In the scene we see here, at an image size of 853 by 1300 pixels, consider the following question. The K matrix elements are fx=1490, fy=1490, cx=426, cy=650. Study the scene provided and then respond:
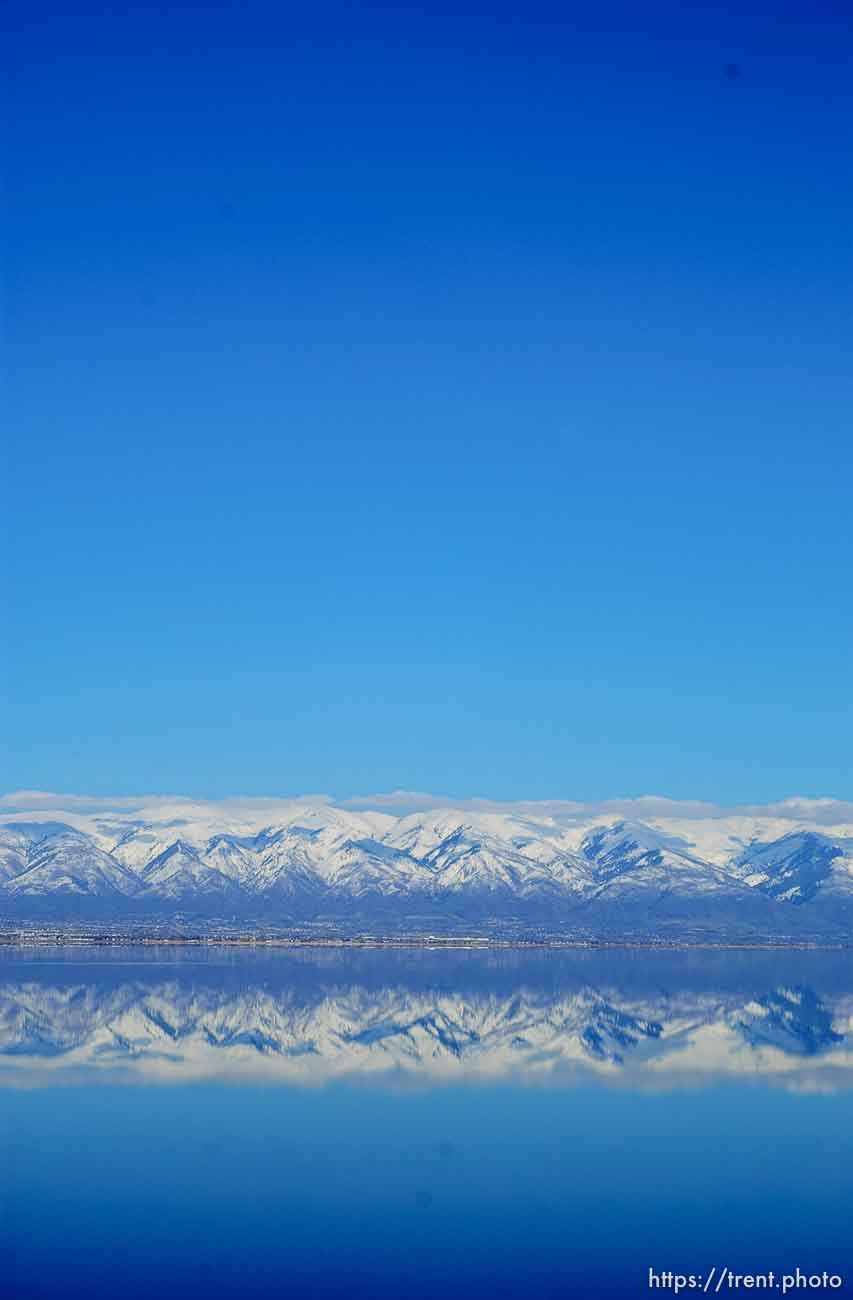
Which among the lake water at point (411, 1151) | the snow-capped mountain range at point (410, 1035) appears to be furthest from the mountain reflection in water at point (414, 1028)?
the lake water at point (411, 1151)

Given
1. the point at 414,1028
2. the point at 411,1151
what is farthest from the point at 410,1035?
the point at 411,1151

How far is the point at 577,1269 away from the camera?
102 feet

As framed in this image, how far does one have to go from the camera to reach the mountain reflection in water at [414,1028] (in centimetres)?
6166

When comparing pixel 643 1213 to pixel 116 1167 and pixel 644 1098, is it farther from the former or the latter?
pixel 644 1098

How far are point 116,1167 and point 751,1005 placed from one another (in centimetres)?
7464

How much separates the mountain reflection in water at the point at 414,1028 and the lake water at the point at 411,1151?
1.13ft

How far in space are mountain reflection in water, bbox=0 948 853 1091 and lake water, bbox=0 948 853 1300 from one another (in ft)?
1.13

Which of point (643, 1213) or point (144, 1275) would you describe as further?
point (643, 1213)

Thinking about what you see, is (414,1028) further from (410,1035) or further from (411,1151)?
(411,1151)

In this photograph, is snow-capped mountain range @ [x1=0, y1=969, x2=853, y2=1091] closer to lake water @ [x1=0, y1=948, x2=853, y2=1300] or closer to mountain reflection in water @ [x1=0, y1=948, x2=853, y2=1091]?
mountain reflection in water @ [x1=0, y1=948, x2=853, y2=1091]

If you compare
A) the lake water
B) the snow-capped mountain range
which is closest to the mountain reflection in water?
the snow-capped mountain range

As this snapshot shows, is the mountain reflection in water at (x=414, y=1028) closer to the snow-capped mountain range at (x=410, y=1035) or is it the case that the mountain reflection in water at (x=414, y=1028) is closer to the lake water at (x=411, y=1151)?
the snow-capped mountain range at (x=410, y=1035)

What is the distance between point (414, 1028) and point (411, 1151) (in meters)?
→ 38.1

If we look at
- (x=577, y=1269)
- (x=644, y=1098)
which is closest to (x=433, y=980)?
(x=644, y=1098)
